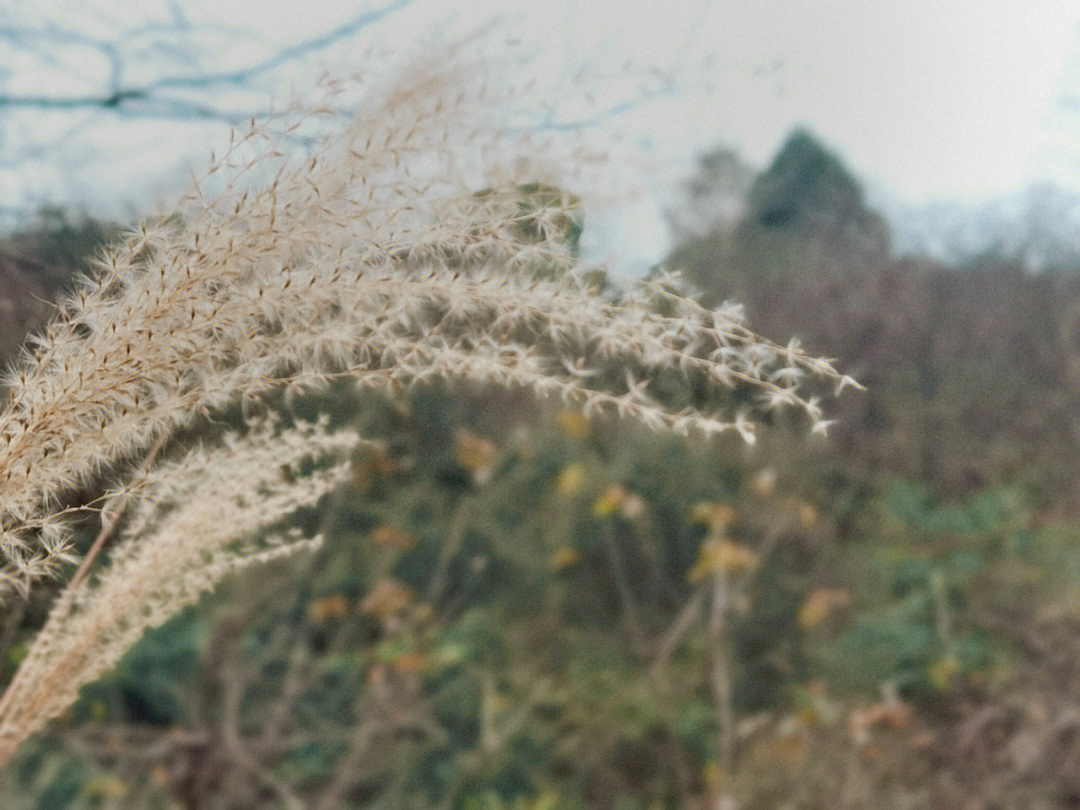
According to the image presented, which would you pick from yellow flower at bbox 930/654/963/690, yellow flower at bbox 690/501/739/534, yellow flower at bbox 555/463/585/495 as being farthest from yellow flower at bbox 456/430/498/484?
yellow flower at bbox 930/654/963/690

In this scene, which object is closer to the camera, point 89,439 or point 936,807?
point 89,439

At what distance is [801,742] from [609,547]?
0.71m

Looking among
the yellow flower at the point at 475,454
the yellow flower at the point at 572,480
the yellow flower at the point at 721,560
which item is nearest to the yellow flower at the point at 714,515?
the yellow flower at the point at 721,560

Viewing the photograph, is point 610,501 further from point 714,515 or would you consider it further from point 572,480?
point 714,515

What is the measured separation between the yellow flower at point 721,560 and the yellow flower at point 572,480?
0.39 m

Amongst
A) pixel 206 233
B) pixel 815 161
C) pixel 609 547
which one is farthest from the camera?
pixel 815 161

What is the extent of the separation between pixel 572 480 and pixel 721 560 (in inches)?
17.9

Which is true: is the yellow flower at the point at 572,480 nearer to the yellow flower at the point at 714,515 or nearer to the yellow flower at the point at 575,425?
the yellow flower at the point at 575,425

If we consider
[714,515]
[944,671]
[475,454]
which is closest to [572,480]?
[475,454]

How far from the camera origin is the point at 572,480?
282 centimetres

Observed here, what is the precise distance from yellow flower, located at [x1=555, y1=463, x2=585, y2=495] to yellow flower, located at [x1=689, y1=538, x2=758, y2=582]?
15.2 inches

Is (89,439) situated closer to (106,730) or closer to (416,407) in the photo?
(106,730)

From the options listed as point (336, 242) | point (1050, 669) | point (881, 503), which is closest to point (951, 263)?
point (881, 503)

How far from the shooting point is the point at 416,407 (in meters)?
2.83
